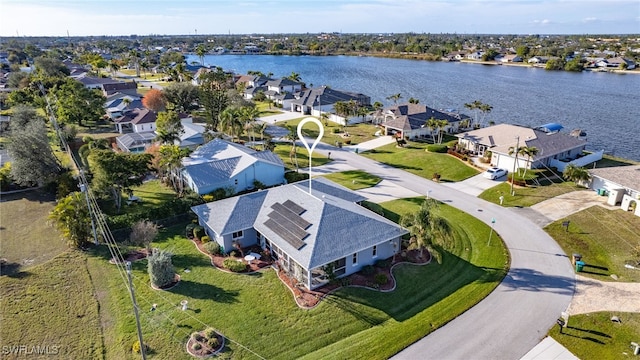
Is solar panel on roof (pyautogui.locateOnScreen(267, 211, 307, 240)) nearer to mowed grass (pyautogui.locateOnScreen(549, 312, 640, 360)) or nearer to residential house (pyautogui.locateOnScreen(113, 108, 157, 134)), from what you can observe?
mowed grass (pyautogui.locateOnScreen(549, 312, 640, 360))

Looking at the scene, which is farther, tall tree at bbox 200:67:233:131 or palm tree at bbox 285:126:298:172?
tall tree at bbox 200:67:233:131

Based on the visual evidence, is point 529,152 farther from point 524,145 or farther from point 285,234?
point 285,234

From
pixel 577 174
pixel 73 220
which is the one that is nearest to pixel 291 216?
pixel 73 220

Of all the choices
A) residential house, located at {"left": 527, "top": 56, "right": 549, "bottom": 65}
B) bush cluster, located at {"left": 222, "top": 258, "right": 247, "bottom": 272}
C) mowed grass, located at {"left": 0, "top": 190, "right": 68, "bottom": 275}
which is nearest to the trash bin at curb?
bush cluster, located at {"left": 222, "top": 258, "right": 247, "bottom": 272}

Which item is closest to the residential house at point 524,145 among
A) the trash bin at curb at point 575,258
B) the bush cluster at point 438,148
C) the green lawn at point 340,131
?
the bush cluster at point 438,148

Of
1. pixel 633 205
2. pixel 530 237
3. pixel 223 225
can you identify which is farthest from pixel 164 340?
pixel 633 205

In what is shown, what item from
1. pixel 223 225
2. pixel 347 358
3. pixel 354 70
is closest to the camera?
pixel 347 358

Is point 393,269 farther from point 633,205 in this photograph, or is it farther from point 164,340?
point 633,205
